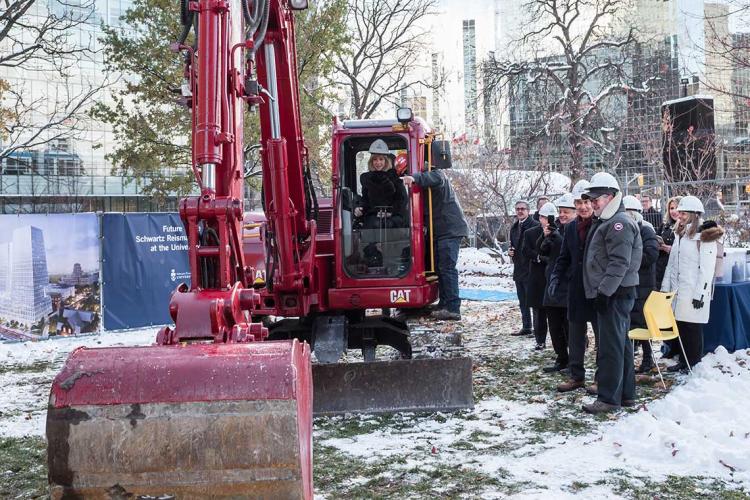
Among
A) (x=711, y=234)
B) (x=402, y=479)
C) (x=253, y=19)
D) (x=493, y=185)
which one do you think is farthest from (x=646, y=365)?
(x=493, y=185)

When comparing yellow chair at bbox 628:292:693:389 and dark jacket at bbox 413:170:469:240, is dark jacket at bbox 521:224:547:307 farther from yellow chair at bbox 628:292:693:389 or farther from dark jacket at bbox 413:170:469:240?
yellow chair at bbox 628:292:693:389

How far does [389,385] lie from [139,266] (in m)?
7.70

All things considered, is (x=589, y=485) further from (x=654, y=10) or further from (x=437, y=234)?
(x=654, y=10)

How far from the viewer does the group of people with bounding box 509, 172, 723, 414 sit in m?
6.79

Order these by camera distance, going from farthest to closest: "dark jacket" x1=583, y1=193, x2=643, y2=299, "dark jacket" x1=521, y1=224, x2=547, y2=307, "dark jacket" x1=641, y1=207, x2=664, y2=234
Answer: "dark jacket" x1=641, y1=207, x2=664, y2=234, "dark jacket" x1=521, y1=224, x2=547, y2=307, "dark jacket" x1=583, y1=193, x2=643, y2=299

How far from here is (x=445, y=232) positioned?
8.27 meters

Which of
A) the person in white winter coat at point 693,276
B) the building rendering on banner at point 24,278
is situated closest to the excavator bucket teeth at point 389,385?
the person in white winter coat at point 693,276

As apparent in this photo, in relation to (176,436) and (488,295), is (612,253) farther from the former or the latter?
(488,295)

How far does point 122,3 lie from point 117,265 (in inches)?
1687

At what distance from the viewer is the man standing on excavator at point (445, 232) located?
7973mm

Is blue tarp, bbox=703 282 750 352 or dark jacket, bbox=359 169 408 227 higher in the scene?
dark jacket, bbox=359 169 408 227

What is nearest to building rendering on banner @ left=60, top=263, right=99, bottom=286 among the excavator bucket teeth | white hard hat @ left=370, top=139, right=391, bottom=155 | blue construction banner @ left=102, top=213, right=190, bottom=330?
blue construction banner @ left=102, top=213, right=190, bottom=330

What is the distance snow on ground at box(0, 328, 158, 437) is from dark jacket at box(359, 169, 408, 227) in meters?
3.90

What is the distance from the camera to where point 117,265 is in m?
13.0
